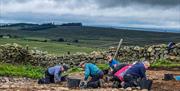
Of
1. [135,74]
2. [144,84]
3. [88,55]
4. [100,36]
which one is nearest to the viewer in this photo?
[144,84]

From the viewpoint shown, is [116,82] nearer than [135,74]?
No

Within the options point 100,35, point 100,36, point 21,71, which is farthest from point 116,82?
point 100,35

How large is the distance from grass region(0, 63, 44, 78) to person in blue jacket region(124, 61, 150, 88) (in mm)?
11542

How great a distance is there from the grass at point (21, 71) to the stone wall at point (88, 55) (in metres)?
1.30

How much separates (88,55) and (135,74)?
17.8 meters

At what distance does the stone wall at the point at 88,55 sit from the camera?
4056 centimetres

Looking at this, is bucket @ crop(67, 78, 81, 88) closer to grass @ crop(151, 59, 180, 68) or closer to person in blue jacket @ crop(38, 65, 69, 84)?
person in blue jacket @ crop(38, 65, 69, 84)

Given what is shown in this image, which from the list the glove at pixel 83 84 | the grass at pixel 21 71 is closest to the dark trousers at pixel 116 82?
the glove at pixel 83 84

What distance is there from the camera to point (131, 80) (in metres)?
23.5

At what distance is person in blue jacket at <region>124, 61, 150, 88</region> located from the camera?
926 inches

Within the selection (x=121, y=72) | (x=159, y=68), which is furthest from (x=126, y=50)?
(x=121, y=72)

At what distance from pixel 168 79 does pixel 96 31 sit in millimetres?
120452

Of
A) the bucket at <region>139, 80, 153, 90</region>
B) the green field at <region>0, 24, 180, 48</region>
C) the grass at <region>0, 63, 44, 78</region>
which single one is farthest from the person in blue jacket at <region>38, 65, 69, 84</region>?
the green field at <region>0, 24, 180, 48</region>

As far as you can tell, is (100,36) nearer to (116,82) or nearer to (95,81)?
(95,81)
